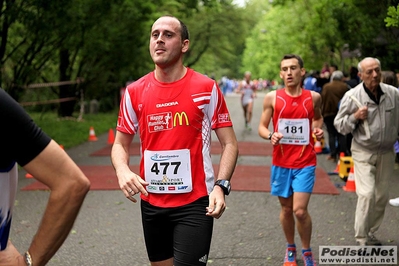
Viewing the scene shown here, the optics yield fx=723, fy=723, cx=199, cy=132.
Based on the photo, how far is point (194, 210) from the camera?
13.7 ft

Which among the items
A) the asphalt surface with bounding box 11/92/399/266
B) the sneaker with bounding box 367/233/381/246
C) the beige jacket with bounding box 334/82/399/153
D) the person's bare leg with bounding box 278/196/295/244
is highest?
the beige jacket with bounding box 334/82/399/153

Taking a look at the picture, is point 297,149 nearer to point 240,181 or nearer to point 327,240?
point 327,240

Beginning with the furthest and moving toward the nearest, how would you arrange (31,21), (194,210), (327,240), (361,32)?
(31,21) < (361,32) < (327,240) < (194,210)

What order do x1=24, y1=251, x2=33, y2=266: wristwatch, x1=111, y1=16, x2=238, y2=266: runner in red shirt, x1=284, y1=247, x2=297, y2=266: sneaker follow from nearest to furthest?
x1=24, y1=251, x2=33, y2=266: wristwatch < x1=111, y1=16, x2=238, y2=266: runner in red shirt < x1=284, y1=247, x2=297, y2=266: sneaker

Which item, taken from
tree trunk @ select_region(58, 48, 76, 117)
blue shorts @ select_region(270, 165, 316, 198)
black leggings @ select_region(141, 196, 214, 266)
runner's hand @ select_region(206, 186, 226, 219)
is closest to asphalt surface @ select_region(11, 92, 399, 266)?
blue shorts @ select_region(270, 165, 316, 198)

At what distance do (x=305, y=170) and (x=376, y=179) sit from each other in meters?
1.25

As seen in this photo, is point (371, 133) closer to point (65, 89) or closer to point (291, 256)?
point (291, 256)

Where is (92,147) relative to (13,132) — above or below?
below

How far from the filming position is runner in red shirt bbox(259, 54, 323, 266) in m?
6.59

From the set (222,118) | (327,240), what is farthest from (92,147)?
(222,118)

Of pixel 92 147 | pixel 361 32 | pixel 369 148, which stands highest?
pixel 361 32

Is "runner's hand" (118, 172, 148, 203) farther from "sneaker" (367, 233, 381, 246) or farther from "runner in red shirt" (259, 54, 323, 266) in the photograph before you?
"sneaker" (367, 233, 381, 246)

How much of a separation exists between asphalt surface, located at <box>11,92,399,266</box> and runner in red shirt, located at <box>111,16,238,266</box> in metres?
2.81

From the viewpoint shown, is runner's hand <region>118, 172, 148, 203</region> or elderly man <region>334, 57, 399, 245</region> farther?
elderly man <region>334, 57, 399, 245</region>
